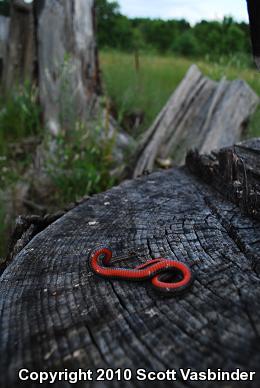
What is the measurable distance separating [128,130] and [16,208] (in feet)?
6.98

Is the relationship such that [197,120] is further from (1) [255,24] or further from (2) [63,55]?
(1) [255,24]

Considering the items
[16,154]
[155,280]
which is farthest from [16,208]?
[155,280]

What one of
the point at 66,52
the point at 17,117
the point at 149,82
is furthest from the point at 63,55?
the point at 149,82

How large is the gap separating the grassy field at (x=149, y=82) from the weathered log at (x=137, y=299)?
8.92ft

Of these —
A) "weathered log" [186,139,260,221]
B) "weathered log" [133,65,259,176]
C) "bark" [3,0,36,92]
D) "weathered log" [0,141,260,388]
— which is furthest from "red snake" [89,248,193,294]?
"bark" [3,0,36,92]

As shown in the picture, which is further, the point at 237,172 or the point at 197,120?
the point at 197,120

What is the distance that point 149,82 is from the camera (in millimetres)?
6266

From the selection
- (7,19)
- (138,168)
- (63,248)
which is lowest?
(138,168)

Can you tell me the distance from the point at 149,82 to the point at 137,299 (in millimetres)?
5381

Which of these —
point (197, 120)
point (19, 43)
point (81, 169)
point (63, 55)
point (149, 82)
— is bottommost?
point (81, 169)

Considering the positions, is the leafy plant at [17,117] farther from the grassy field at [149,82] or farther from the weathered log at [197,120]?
the weathered log at [197,120]

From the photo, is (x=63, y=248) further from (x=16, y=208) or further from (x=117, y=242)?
(x=16, y=208)

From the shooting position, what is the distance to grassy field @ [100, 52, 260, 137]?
4.89m

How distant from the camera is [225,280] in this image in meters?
1.31
